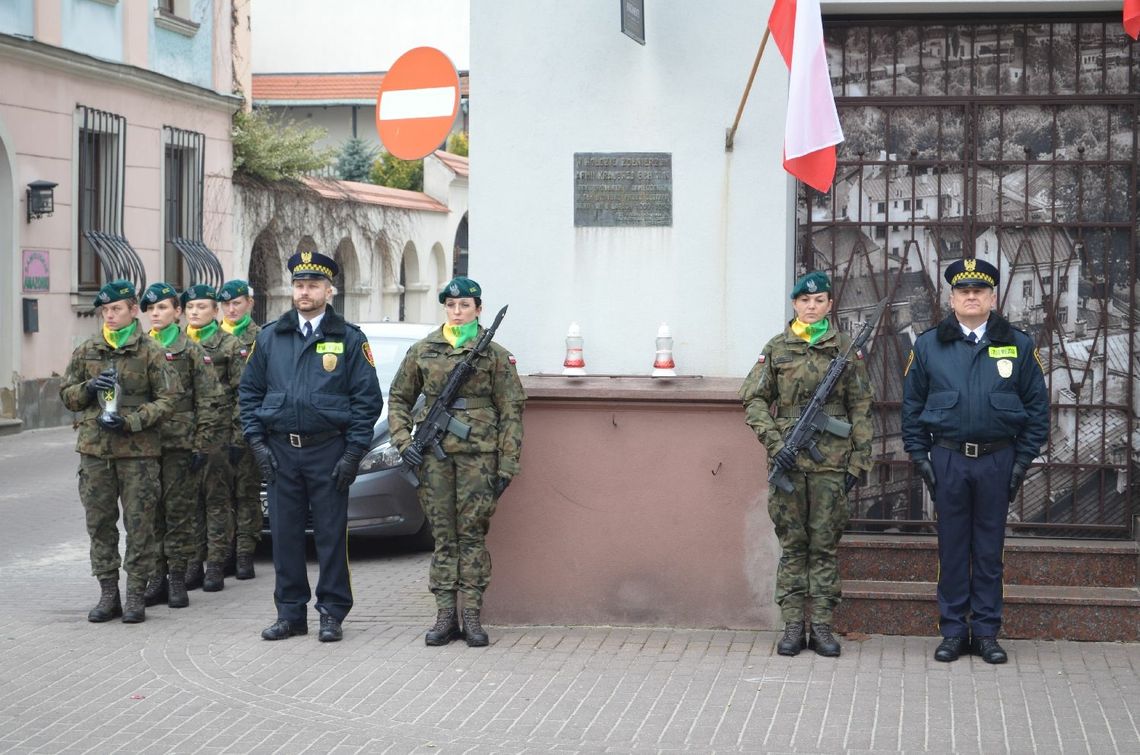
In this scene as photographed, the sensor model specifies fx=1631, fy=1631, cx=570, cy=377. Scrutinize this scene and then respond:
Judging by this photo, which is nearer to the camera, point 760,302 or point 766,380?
point 766,380

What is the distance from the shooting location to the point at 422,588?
10.3 m

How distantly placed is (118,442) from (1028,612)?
4959 mm

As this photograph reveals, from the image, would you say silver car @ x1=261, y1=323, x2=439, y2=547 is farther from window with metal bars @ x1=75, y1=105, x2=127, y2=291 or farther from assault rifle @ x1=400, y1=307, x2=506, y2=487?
window with metal bars @ x1=75, y1=105, x2=127, y2=291

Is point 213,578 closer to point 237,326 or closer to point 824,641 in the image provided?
point 237,326

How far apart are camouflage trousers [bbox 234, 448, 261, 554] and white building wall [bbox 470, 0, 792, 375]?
264 cm

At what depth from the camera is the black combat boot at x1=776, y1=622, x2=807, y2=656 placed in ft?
26.4

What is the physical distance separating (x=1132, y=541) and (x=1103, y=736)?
2.43 metres

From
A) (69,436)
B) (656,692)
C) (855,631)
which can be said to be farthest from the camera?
(69,436)

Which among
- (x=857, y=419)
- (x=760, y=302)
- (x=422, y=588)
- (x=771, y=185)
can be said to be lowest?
(x=422, y=588)

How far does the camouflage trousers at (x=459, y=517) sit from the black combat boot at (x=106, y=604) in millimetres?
1978

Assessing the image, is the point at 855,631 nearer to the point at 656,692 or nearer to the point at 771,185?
the point at 656,692

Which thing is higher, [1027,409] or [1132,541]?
[1027,409]

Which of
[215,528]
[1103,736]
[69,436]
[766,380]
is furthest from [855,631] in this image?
[69,436]

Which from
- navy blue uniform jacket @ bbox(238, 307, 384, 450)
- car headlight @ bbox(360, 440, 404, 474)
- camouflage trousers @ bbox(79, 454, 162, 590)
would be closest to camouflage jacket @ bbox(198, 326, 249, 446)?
car headlight @ bbox(360, 440, 404, 474)
